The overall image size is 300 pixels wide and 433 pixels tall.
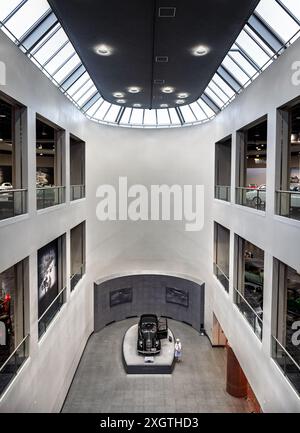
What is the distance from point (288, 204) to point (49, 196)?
625 cm

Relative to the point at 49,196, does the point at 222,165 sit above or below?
above

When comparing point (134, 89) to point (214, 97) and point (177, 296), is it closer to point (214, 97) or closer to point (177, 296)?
point (214, 97)

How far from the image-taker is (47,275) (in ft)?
31.4

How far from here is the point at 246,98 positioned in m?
9.45

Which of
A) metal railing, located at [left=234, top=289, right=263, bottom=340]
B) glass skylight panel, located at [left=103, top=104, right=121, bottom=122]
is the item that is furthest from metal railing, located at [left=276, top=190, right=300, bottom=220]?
glass skylight panel, located at [left=103, top=104, right=121, bottom=122]

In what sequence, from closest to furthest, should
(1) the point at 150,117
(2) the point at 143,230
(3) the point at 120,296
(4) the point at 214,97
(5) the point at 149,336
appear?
(4) the point at 214,97, (5) the point at 149,336, (1) the point at 150,117, (2) the point at 143,230, (3) the point at 120,296

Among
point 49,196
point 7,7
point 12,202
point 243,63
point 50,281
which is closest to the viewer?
point 7,7

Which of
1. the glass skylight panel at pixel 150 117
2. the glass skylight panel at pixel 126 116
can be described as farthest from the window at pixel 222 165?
the glass skylight panel at pixel 126 116

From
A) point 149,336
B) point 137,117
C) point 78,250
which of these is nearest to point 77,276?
point 78,250

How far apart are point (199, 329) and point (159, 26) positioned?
43.7ft

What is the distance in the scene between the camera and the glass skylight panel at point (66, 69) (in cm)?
973

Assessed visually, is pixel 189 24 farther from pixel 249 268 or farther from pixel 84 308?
pixel 84 308

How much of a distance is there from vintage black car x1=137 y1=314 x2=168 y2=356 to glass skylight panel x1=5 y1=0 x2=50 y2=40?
11484 mm
